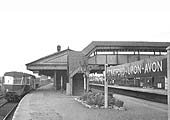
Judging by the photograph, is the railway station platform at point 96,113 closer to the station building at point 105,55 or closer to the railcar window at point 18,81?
the station building at point 105,55

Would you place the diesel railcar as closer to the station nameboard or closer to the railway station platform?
the railway station platform

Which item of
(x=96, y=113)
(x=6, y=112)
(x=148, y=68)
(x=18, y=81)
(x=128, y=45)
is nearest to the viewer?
(x=148, y=68)

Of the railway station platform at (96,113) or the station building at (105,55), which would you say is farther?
the station building at (105,55)

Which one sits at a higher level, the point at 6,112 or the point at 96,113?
the point at 96,113

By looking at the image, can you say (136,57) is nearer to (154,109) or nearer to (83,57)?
(83,57)

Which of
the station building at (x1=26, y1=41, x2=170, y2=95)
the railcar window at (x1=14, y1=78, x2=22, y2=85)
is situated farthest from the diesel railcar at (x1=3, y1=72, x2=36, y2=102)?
the station building at (x1=26, y1=41, x2=170, y2=95)

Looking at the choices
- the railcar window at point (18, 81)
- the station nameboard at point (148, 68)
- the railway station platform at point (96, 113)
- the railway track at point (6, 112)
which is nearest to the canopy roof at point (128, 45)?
the railcar window at point (18, 81)

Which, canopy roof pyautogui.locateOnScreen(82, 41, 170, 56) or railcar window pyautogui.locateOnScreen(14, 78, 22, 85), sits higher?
canopy roof pyautogui.locateOnScreen(82, 41, 170, 56)

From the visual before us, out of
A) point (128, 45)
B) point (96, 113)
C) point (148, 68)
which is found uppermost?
point (128, 45)

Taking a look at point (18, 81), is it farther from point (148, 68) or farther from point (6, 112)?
point (148, 68)

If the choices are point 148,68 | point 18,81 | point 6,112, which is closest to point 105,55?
point 18,81

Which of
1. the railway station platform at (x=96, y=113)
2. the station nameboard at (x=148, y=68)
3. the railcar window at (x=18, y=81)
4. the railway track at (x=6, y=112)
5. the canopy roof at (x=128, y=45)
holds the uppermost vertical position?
the canopy roof at (x=128, y=45)

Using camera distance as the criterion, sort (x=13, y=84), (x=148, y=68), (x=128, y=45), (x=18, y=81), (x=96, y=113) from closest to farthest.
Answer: (x=148, y=68), (x=96, y=113), (x=13, y=84), (x=18, y=81), (x=128, y=45)

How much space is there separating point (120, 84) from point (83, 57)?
25075mm
